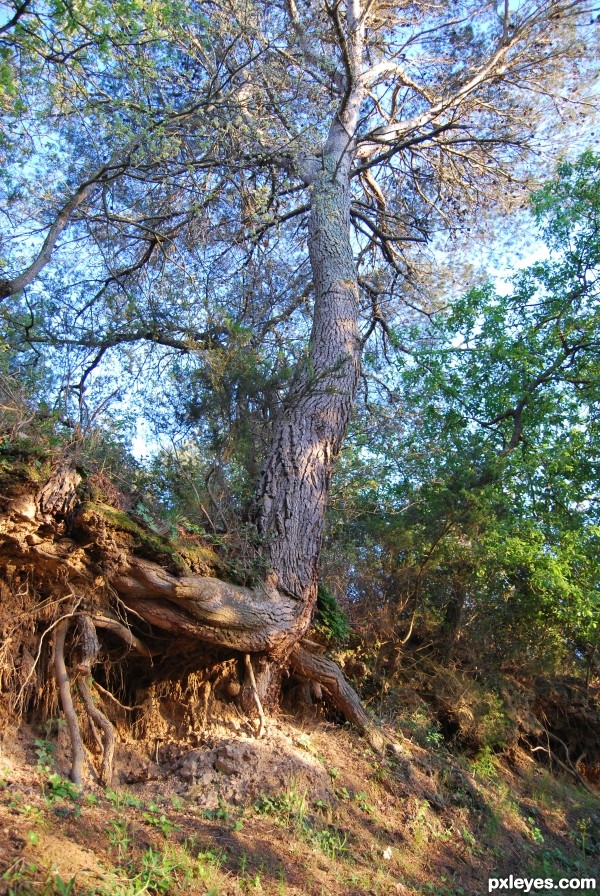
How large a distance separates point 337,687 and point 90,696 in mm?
2673

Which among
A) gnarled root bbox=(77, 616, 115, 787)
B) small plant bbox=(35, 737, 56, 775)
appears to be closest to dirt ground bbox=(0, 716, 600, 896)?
small plant bbox=(35, 737, 56, 775)

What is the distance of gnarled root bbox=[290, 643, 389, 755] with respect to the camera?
6734 mm

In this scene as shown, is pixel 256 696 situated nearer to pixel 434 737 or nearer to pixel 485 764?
pixel 434 737

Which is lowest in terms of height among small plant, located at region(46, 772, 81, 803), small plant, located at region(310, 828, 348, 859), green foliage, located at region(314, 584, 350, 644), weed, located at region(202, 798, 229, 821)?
small plant, located at region(310, 828, 348, 859)

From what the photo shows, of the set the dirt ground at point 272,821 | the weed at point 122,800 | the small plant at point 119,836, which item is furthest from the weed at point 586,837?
the small plant at point 119,836

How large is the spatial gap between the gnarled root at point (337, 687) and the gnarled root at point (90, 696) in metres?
2.06

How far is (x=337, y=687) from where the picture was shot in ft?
22.6

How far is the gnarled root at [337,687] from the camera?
6.73 meters

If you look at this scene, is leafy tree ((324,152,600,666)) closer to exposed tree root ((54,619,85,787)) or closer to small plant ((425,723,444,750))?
small plant ((425,723,444,750))

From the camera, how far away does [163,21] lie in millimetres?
6086

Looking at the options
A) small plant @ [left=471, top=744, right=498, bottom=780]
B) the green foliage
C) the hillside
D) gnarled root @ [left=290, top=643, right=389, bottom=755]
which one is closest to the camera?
the hillside

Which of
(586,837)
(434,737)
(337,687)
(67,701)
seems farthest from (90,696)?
(586,837)

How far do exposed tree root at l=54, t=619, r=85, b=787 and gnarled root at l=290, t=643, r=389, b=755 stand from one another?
89.3 inches

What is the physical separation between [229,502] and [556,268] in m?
6.20
